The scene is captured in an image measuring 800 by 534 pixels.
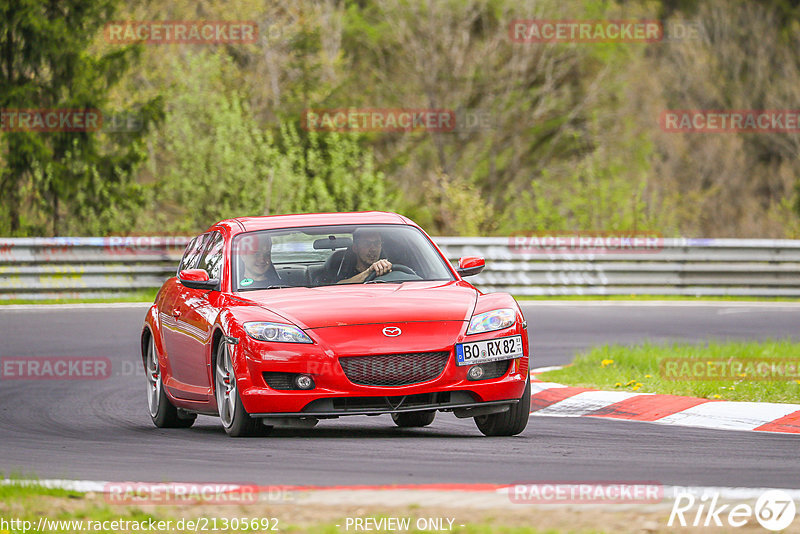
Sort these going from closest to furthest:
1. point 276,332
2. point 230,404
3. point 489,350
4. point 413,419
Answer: point 276,332
point 489,350
point 230,404
point 413,419

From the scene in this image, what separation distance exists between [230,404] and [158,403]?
1.67m

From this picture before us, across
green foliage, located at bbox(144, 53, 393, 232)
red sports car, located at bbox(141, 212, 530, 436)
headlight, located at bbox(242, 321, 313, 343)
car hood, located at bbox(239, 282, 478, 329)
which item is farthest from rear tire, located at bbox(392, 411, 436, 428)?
green foliage, located at bbox(144, 53, 393, 232)

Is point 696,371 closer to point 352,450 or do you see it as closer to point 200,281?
point 200,281

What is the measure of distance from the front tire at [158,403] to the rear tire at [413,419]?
5.19 feet

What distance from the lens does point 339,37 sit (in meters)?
44.2

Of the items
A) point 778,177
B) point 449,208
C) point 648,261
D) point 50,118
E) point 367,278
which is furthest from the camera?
point 778,177

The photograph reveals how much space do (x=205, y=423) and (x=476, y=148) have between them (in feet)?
109

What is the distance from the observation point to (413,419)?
9797 mm

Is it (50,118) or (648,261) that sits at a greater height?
(50,118)

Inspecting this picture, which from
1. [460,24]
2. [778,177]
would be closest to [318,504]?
[460,24]

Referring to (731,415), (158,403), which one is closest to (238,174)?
(158,403)

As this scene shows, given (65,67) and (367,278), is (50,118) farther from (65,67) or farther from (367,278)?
(367,278)

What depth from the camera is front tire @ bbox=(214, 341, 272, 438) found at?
8516 mm

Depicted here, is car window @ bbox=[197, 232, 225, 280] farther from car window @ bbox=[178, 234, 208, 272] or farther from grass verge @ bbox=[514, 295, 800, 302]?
grass verge @ bbox=[514, 295, 800, 302]
